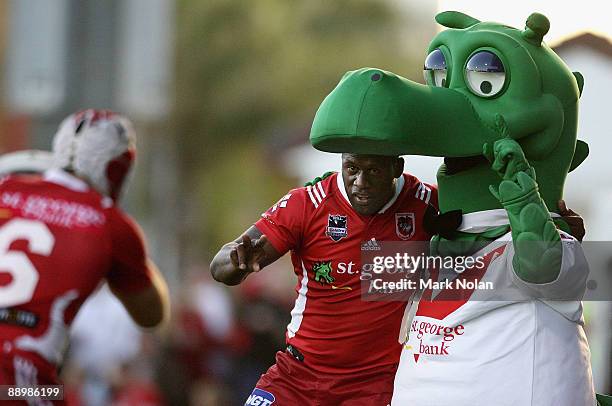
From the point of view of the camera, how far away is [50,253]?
6.60m

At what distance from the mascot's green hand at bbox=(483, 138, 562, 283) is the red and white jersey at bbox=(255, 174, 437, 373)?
83 cm

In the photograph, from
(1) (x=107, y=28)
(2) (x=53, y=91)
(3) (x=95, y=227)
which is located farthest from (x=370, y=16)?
(3) (x=95, y=227)

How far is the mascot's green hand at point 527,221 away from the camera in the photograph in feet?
15.7

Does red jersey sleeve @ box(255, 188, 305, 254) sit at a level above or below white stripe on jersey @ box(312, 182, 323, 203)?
below

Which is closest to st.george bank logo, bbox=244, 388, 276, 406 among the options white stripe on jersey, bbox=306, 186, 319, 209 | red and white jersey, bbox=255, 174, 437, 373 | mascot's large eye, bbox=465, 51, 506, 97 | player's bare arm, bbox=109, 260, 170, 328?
red and white jersey, bbox=255, 174, 437, 373

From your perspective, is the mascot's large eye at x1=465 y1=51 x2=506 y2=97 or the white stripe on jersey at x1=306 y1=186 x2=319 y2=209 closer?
the mascot's large eye at x1=465 y1=51 x2=506 y2=97

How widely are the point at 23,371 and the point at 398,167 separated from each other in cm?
220

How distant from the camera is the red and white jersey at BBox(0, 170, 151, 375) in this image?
21.4 feet

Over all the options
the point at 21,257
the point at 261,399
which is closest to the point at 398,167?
the point at 261,399

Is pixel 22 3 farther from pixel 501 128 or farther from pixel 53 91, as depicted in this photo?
pixel 501 128

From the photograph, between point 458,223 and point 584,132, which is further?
point 584,132

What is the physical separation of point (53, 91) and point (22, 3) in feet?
6.38

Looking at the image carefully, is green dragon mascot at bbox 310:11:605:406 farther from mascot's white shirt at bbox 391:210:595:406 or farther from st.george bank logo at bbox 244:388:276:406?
st.george bank logo at bbox 244:388:276:406

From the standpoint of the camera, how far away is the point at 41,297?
21.5 feet
